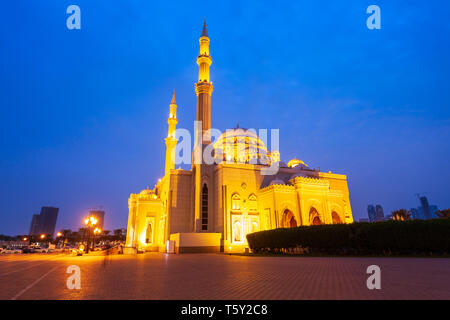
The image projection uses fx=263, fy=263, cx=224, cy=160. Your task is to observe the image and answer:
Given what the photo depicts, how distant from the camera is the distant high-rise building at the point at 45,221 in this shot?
563 ft

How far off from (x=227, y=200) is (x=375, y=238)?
20.5 metres

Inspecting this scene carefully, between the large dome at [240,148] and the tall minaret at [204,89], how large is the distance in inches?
268

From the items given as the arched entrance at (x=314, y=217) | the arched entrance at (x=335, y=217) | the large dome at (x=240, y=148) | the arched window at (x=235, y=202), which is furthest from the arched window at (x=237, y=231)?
the arched entrance at (x=335, y=217)

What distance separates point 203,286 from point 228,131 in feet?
137

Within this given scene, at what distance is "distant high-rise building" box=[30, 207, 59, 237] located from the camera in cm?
17162

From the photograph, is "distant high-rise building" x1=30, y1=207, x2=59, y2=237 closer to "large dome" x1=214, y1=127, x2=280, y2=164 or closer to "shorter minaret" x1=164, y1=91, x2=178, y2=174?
"shorter minaret" x1=164, y1=91, x2=178, y2=174

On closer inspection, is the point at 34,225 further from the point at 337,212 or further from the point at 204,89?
the point at 337,212

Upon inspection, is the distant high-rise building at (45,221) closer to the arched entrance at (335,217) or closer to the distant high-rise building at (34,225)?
the distant high-rise building at (34,225)

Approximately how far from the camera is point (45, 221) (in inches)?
6880

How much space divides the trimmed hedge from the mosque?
1002cm

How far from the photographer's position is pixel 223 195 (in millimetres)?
36500

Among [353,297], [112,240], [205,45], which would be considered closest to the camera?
[353,297]
